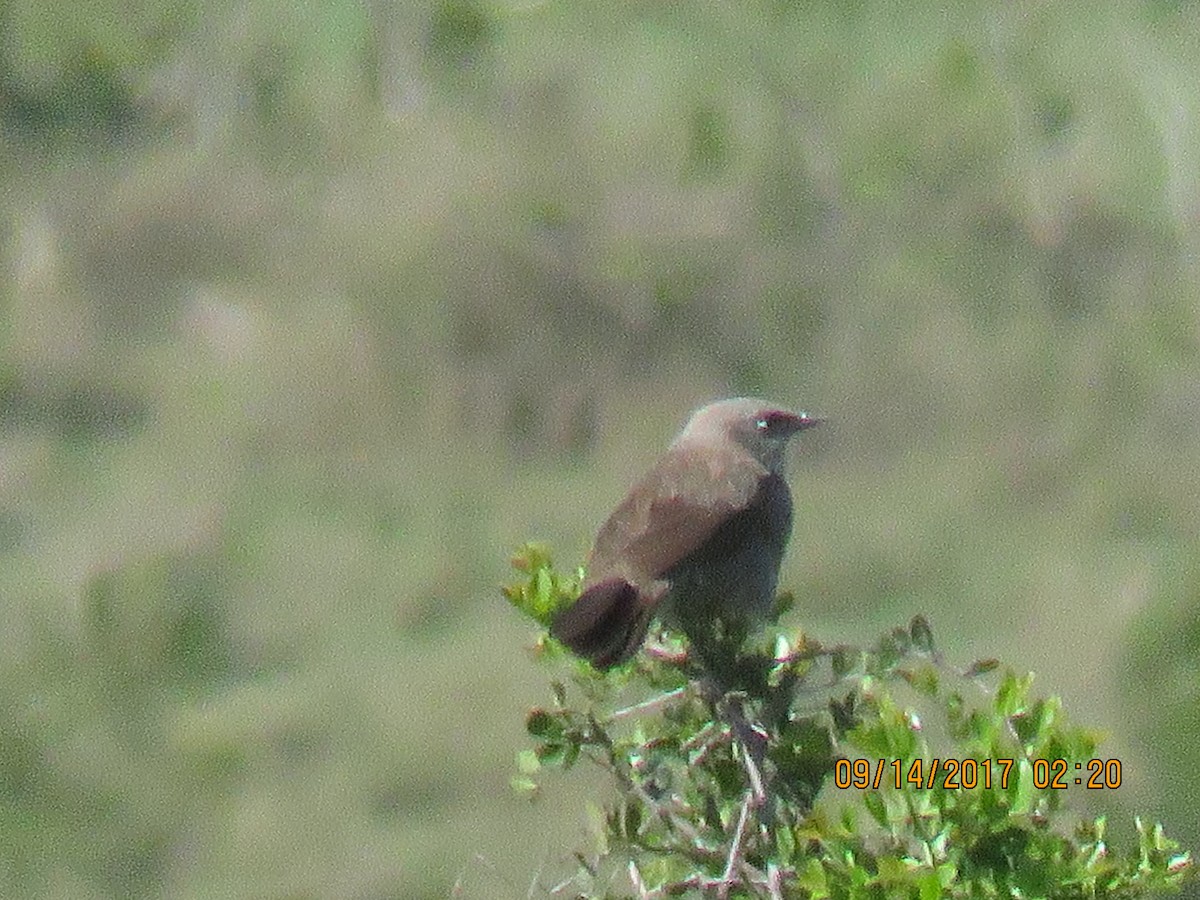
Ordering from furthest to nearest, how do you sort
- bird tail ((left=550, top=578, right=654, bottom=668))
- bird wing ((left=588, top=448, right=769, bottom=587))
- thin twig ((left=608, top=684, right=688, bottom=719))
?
bird wing ((left=588, top=448, right=769, bottom=587))
bird tail ((left=550, top=578, right=654, bottom=668))
thin twig ((left=608, top=684, right=688, bottom=719))

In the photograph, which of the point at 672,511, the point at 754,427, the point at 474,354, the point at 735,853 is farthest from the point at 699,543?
the point at 474,354

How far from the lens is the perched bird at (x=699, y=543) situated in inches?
130

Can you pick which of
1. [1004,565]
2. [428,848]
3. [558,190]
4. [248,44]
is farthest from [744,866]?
[248,44]

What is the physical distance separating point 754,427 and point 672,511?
1.90ft

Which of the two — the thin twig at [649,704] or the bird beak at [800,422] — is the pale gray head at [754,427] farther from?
the thin twig at [649,704]

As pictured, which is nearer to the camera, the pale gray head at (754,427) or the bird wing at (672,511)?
the bird wing at (672,511)

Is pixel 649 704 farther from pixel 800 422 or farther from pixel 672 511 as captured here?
pixel 800 422

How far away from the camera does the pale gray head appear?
14.8 ft

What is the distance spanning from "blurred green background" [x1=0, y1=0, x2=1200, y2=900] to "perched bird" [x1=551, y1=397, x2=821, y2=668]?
362 centimetres

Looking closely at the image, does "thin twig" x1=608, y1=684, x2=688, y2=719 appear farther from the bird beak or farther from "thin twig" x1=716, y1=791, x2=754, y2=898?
the bird beak

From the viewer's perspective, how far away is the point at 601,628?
128 inches
